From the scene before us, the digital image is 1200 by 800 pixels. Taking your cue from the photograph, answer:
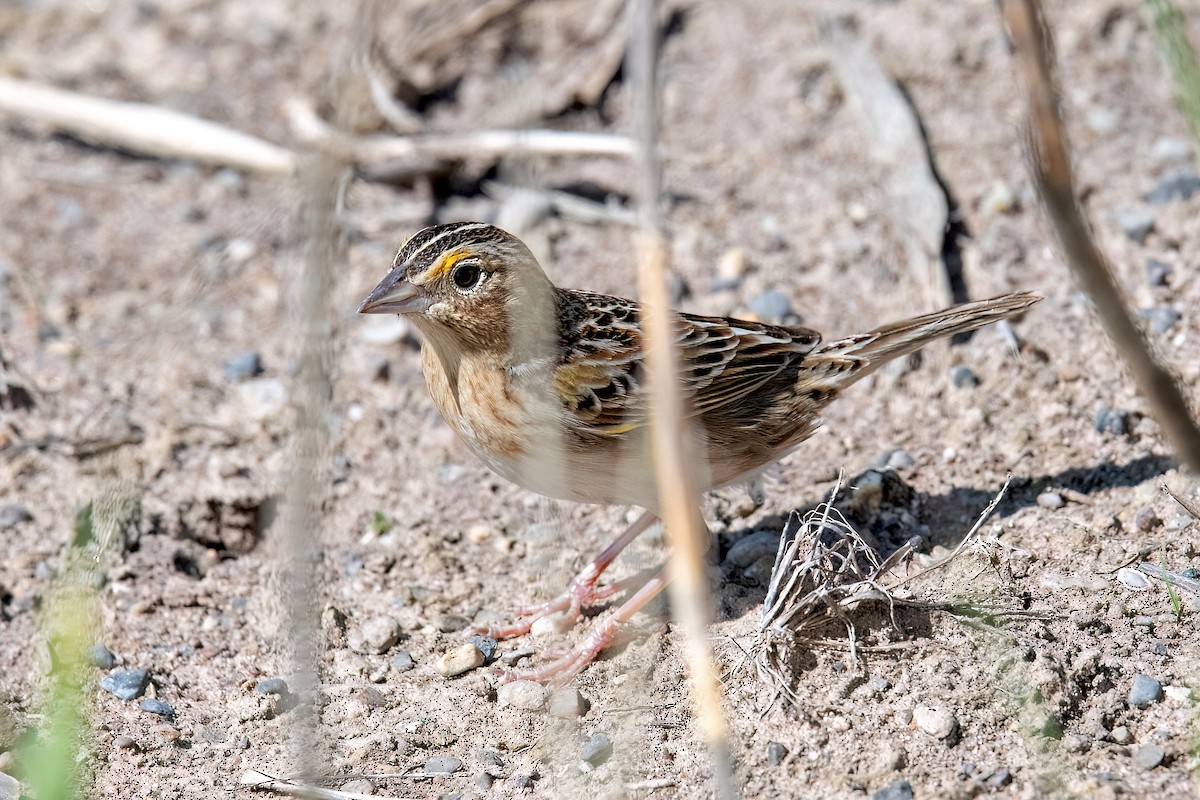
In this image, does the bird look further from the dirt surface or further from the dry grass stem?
the dry grass stem

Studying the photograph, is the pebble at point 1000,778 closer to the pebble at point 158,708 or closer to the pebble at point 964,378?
the pebble at point 964,378

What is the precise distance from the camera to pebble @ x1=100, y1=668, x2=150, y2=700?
5.11m

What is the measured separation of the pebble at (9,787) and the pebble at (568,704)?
6.28 feet

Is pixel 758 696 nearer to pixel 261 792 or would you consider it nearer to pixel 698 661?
pixel 261 792

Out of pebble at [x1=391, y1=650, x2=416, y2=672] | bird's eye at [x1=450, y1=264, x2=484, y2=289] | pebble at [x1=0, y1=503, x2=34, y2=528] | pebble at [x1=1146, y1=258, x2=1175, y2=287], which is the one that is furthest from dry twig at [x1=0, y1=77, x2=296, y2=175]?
pebble at [x1=1146, y1=258, x2=1175, y2=287]

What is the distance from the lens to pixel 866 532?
561cm

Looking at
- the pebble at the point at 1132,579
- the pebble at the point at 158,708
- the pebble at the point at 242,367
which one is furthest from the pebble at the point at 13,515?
the pebble at the point at 1132,579

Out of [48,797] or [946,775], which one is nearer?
[48,797]

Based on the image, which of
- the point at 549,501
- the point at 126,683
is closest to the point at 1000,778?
the point at 549,501

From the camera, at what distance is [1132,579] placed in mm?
4902

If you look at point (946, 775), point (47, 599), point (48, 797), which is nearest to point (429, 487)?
point (47, 599)

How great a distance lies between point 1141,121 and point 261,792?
6.01 meters

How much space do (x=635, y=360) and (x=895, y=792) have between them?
77.9 inches

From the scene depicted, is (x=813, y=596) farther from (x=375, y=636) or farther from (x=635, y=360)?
(x=375, y=636)
